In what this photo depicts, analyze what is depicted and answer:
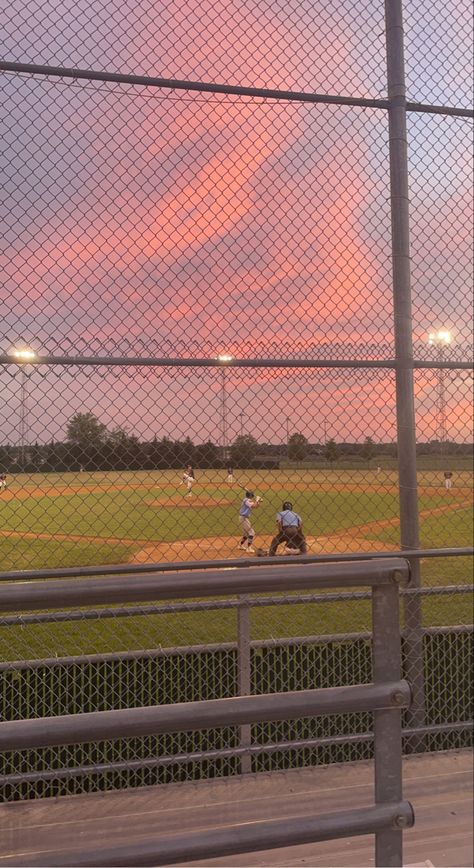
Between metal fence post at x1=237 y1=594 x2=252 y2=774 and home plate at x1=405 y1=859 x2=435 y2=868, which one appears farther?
metal fence post at x1=237 y1=594 x2=252 y2=774

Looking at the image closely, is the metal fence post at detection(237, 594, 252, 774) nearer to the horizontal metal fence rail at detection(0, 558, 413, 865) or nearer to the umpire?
the umpire

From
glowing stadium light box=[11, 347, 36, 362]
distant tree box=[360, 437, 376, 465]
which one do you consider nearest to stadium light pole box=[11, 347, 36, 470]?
glowing stadium light box=[11, 347, 36, 362]

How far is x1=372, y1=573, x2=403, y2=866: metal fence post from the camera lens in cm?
146

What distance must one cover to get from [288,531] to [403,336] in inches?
64.8

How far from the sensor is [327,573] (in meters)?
1.43

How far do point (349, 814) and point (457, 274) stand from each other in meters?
3.51

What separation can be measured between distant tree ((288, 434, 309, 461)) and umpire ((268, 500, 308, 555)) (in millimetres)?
613

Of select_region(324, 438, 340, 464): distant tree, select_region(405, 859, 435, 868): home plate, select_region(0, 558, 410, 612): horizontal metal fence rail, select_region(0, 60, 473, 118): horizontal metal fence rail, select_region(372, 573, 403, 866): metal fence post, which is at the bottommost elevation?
select_region(405, 859, 435, 868): home plate

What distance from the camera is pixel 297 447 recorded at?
380 centimetres

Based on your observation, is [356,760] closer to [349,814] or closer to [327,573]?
[349,814]

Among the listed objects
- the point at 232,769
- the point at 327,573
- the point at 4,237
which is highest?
the point at 4,237

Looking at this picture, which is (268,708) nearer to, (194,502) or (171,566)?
(171,566)

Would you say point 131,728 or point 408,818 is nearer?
point 131,728

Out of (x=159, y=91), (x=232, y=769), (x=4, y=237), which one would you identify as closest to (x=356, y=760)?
(x=232, y=769)
